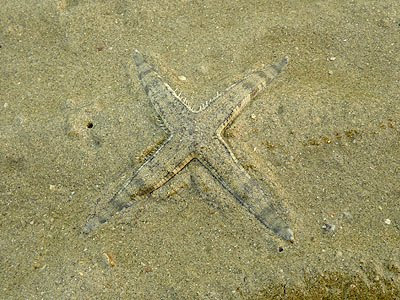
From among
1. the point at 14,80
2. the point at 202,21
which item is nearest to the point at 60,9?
the point at 14,80

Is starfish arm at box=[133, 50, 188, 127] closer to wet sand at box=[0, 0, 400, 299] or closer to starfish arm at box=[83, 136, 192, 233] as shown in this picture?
wet sand at box=[0, 0, 400, 299]

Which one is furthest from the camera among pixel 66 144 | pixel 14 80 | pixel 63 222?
pixel 14 80

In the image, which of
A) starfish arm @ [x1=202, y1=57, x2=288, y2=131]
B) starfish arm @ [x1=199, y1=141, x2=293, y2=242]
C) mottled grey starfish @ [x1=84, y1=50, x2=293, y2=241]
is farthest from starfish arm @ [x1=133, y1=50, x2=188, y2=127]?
starfish arm @ [x1=199, y1=141, x2=293, y2=242]

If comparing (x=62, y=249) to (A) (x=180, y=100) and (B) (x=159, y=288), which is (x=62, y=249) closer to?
(B) (x=159, y=288)

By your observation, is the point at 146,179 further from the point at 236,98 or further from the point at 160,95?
the point at 236,98

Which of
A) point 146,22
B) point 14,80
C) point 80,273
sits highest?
point 146,22

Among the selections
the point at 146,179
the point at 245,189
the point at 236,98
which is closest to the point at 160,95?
the point at 236,98
